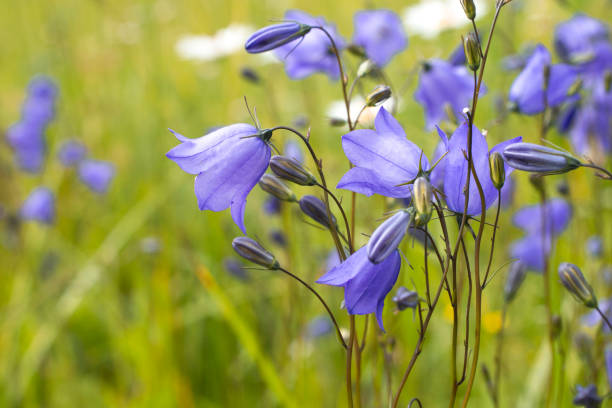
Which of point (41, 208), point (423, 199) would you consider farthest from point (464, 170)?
point (41, 208)

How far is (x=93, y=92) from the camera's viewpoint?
529 cm

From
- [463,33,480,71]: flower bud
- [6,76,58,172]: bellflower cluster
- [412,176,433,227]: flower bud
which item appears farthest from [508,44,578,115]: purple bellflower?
[6,76,58,172]: bellflower cluster

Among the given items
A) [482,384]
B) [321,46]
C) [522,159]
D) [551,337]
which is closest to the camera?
[522,159]

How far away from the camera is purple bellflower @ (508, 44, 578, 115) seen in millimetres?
1519

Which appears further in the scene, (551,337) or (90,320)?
(90,320)

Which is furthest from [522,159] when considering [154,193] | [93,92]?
[93,92]

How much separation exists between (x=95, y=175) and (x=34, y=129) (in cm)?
65

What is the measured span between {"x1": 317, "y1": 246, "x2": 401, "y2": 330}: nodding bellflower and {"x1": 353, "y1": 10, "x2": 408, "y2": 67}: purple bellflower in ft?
4.40

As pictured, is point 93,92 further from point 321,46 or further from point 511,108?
point 511,108

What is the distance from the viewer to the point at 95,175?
3.85m

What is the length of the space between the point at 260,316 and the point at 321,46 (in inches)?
65.2

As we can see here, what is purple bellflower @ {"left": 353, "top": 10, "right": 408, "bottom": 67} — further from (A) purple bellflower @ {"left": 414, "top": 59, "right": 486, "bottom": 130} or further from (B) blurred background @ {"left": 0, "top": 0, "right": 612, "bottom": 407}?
(A) purple bellflower @ {"left": 414, "top": 59, "right": 486, "bottom": 130}

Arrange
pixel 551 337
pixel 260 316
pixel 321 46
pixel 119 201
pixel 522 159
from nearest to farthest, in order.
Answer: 1. pixel 522 159
2. pixel 551 337
3. pixel 321 46
4. pixel 260 316
5. pixel 119 201

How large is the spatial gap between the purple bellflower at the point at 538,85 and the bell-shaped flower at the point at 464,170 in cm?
56
